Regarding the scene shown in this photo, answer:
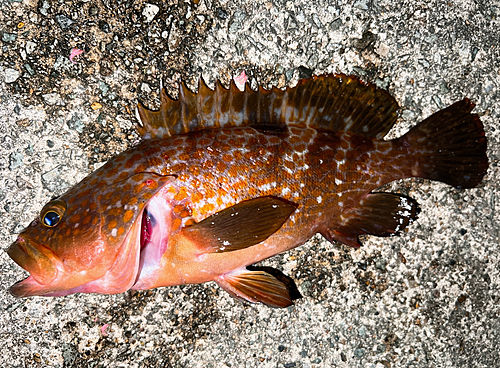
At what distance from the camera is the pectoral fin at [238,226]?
81.3 inches

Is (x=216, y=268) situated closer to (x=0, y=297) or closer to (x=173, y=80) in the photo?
(x=173, y=80)

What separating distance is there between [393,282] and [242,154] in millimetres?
1541

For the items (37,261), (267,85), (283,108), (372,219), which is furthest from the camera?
(267,85)

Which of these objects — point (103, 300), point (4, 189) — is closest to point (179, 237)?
point (103, 300)

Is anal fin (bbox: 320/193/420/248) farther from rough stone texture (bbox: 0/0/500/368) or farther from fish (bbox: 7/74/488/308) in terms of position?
rough stone texture (bbox: 0/0/500/368)

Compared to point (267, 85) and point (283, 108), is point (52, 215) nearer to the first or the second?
point (283, 108)

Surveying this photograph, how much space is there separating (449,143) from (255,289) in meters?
1.59

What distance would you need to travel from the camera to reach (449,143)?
99.1 inches

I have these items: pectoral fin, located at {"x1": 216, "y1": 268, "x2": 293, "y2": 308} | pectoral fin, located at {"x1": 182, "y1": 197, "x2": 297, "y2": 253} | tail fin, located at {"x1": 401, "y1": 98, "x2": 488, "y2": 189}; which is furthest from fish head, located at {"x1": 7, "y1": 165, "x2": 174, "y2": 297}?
tail fin, located at {"x1": 401, "y1": 98, "x2": 488, "y2": 189}

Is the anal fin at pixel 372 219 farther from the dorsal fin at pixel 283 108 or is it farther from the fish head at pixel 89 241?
the fish head at pixel 89 241

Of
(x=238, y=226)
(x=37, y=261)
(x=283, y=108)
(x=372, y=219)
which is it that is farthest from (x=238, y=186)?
(x=37, y=261)

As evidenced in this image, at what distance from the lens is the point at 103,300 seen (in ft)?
8.73

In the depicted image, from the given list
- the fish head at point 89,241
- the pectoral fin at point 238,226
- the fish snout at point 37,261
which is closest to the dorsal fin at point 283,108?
the fish head at point 89,241

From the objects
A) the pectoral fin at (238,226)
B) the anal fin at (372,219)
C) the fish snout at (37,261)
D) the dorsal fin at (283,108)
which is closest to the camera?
the fish snout at (37,261)
